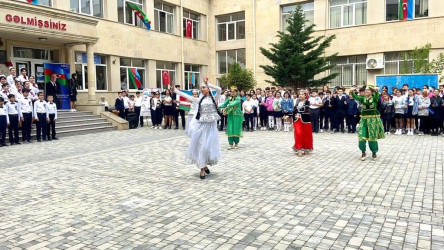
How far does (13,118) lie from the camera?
43.2ft

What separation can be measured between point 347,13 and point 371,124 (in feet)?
63.0

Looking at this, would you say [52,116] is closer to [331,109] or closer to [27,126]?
[27,126]

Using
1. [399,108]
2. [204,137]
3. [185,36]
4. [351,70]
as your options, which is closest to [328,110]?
[399,108]

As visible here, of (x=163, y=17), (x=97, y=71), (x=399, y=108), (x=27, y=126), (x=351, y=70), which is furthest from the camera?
(x=163, y=17)

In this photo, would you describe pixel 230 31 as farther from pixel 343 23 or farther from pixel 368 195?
pixel 368 195

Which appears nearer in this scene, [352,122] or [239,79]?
[352,122]

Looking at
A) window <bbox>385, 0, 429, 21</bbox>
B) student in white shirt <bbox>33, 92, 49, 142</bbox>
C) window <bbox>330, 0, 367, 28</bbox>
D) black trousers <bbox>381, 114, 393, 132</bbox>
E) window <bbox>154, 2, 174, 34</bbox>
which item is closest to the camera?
student in white shirt <bbox>33, 92, 49, 142</bbox>

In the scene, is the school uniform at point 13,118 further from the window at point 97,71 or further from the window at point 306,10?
the window at point 306,10

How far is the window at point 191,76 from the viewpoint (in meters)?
30.4

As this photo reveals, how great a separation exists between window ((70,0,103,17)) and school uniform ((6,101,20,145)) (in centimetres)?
977

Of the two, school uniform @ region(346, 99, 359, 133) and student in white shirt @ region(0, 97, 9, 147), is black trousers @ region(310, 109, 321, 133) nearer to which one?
school uniform @ region(346, 99, 359, 133)

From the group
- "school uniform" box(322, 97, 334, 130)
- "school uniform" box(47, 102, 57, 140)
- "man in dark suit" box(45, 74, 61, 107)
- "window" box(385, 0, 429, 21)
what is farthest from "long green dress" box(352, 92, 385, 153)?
"window" box(385, 0, 429, 21)

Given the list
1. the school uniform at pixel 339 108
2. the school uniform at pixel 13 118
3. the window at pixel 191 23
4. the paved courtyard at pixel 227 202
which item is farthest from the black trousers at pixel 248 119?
the window at pixel 191 23

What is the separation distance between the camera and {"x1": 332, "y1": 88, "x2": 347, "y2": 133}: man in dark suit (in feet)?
52.5
